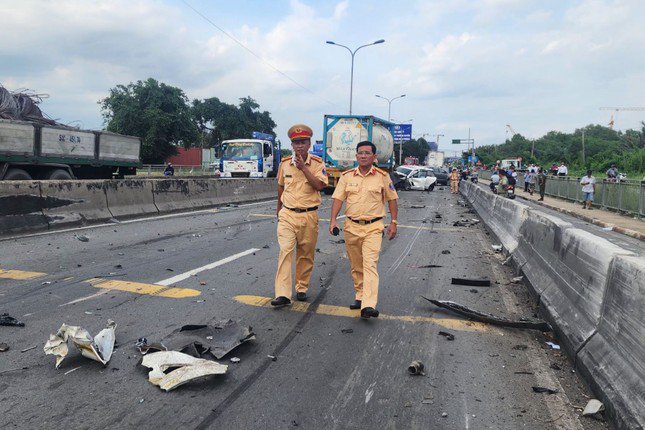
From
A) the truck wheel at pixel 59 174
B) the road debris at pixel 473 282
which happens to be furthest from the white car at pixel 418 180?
the road debris at pixel 473 282

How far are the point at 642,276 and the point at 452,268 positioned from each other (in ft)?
15.6

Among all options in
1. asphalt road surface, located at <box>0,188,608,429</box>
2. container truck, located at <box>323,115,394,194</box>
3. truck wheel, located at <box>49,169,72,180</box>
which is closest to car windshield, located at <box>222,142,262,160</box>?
container truck, located at <box>323,115,394,194</box>

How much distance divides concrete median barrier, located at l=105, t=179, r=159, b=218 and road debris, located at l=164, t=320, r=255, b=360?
335 inches

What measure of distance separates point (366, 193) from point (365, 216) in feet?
0.80

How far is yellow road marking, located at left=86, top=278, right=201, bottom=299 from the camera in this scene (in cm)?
547

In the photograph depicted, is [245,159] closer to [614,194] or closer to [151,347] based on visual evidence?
[614,194]

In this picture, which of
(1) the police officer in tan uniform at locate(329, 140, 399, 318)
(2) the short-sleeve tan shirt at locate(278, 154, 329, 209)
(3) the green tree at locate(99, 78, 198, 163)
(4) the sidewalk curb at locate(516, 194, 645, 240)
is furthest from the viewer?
(3) the green tree at locate(99, 78, 198, 163)

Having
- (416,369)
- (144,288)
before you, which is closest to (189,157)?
(144,288)

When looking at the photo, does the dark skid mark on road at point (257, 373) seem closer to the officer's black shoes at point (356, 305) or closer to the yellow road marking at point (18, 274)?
the officer's black shoes at point (356, 305)

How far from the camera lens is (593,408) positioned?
308cm

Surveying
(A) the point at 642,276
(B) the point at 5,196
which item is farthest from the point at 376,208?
(B) the point at 5,196

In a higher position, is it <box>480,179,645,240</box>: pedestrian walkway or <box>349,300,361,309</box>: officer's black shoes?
<box>480,179,645,240</box>: pedestrian walkway

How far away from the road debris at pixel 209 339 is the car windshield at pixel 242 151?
2250 cm

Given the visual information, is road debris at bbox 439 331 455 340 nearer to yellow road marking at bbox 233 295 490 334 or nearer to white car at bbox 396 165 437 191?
yellow road marking at bbox 233 295 490 334
